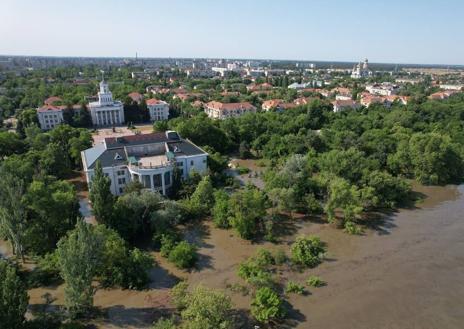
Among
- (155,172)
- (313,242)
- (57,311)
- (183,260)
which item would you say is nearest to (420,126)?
(313,242)

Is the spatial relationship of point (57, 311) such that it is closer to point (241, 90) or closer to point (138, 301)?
point (138, 301)

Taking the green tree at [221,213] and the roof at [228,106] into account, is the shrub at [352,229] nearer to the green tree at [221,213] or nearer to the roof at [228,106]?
the green tree at [221,213]

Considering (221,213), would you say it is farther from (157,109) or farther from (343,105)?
(343,105)

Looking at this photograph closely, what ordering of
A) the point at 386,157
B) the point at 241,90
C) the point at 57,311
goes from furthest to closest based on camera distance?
the point at 241,90
the point at 386,157
the point at 57,311

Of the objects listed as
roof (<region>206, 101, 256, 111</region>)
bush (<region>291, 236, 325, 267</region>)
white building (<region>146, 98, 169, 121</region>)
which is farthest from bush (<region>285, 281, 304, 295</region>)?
white building (<region>146, 98, 169, 121</region>)

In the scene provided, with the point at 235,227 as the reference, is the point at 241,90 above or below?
above

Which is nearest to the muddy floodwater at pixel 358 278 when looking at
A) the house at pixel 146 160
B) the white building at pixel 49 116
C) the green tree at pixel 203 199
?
the green tree at pixel 203 199

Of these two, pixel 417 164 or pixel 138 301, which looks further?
pixel 417 164
